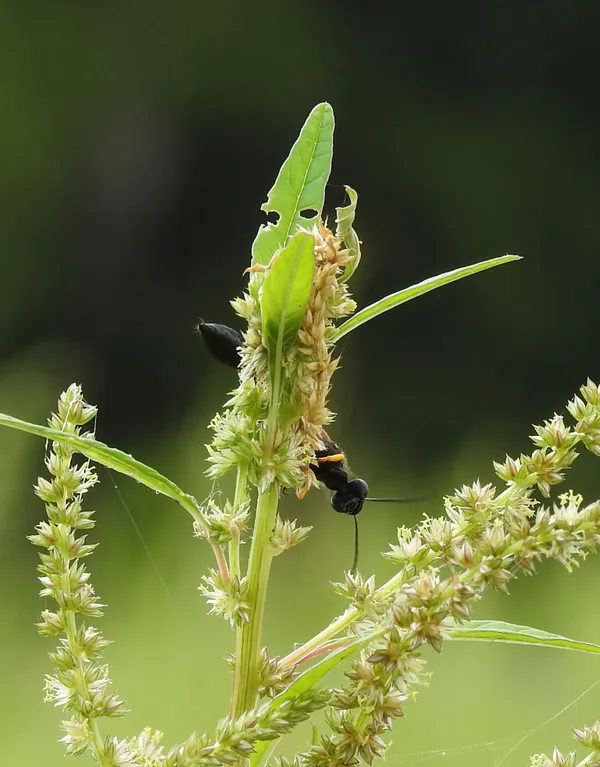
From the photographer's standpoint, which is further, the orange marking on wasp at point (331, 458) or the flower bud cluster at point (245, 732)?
the orange marking on wasp at point (331, 458)

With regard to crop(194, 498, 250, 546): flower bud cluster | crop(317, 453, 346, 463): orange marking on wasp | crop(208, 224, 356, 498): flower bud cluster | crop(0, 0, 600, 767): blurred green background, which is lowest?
→ crop(194, 498, 250, 546): flower bud cluster

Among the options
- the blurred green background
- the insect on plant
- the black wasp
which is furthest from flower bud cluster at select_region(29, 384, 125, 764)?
the blurred green background

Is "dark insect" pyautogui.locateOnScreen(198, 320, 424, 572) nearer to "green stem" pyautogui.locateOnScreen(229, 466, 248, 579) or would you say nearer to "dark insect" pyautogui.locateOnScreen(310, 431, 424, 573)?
"dark insect" pyautogui.locateOnScreen(310, 431, 424, 573)

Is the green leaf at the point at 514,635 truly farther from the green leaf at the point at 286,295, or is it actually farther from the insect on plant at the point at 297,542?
the green leaf at the point at 286,295

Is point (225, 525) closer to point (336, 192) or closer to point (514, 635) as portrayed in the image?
point (514, 635)

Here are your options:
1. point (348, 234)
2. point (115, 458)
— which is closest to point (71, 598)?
point (115, 458)

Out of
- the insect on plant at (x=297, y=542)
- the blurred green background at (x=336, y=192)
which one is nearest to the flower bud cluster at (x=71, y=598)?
the insect on plant at (x=297, y=542)
